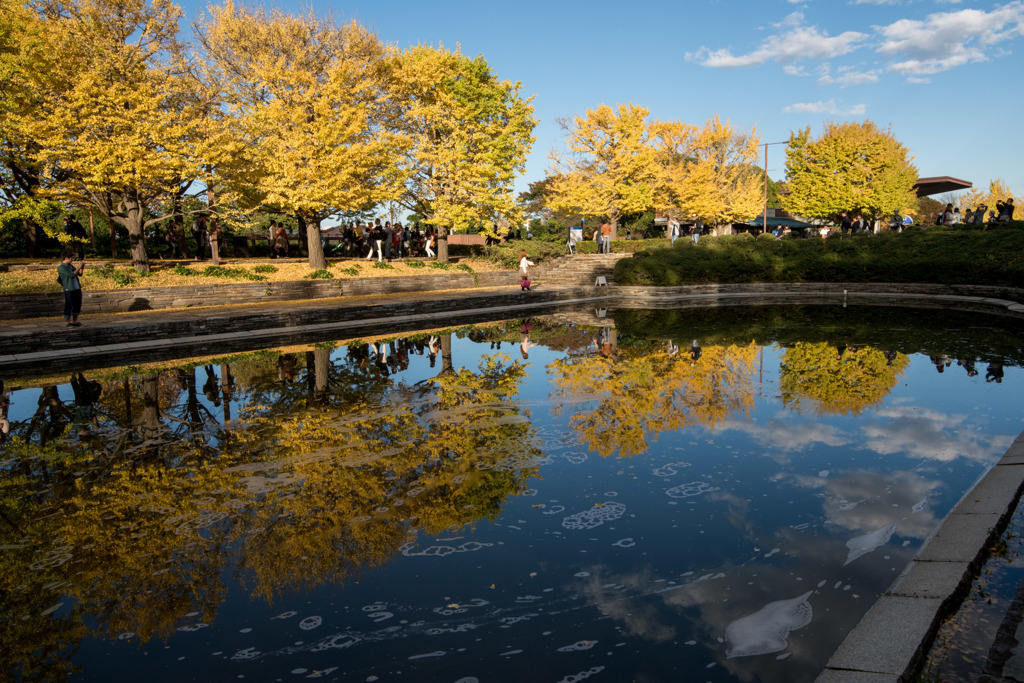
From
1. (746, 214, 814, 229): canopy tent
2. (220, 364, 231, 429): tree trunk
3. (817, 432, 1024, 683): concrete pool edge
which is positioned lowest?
(817, 432, 1024, 683): concrete pool edge

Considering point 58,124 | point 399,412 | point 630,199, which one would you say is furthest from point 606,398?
point 630,199

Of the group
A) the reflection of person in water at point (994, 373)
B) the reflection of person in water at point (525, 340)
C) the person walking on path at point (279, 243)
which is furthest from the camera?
the person walking on path at point (279, 243)

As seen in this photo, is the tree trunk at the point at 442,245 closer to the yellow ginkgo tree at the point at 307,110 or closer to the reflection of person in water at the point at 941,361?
the yellow ginkgo tree at the point at 307,110

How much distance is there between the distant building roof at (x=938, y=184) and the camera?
2173 inches

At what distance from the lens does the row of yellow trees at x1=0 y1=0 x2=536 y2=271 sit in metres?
19.7

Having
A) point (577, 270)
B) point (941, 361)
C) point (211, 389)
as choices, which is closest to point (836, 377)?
point (941, 361)

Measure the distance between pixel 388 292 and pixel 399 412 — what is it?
16314 millimetres

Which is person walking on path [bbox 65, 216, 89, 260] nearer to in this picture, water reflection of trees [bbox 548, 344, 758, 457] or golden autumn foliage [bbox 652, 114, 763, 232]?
water reflection of trees [bbox 548, 344, 758, 457]

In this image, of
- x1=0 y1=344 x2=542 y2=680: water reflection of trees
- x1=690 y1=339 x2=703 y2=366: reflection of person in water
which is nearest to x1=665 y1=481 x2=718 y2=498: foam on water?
x1=0 y1=344 x2=542 y2=680: water reflection of trees

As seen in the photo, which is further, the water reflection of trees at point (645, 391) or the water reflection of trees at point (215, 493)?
the water reflection of trees at point (645, 391)

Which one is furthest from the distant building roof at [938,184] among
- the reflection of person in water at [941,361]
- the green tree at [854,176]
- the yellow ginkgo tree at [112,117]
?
the yellow ginkgo tree at [112,117]

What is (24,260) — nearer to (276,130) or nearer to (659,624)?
(276,130)

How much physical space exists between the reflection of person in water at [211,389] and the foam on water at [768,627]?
25.4 ft

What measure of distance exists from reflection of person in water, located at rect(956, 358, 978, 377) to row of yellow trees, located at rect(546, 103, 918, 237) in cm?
3274
